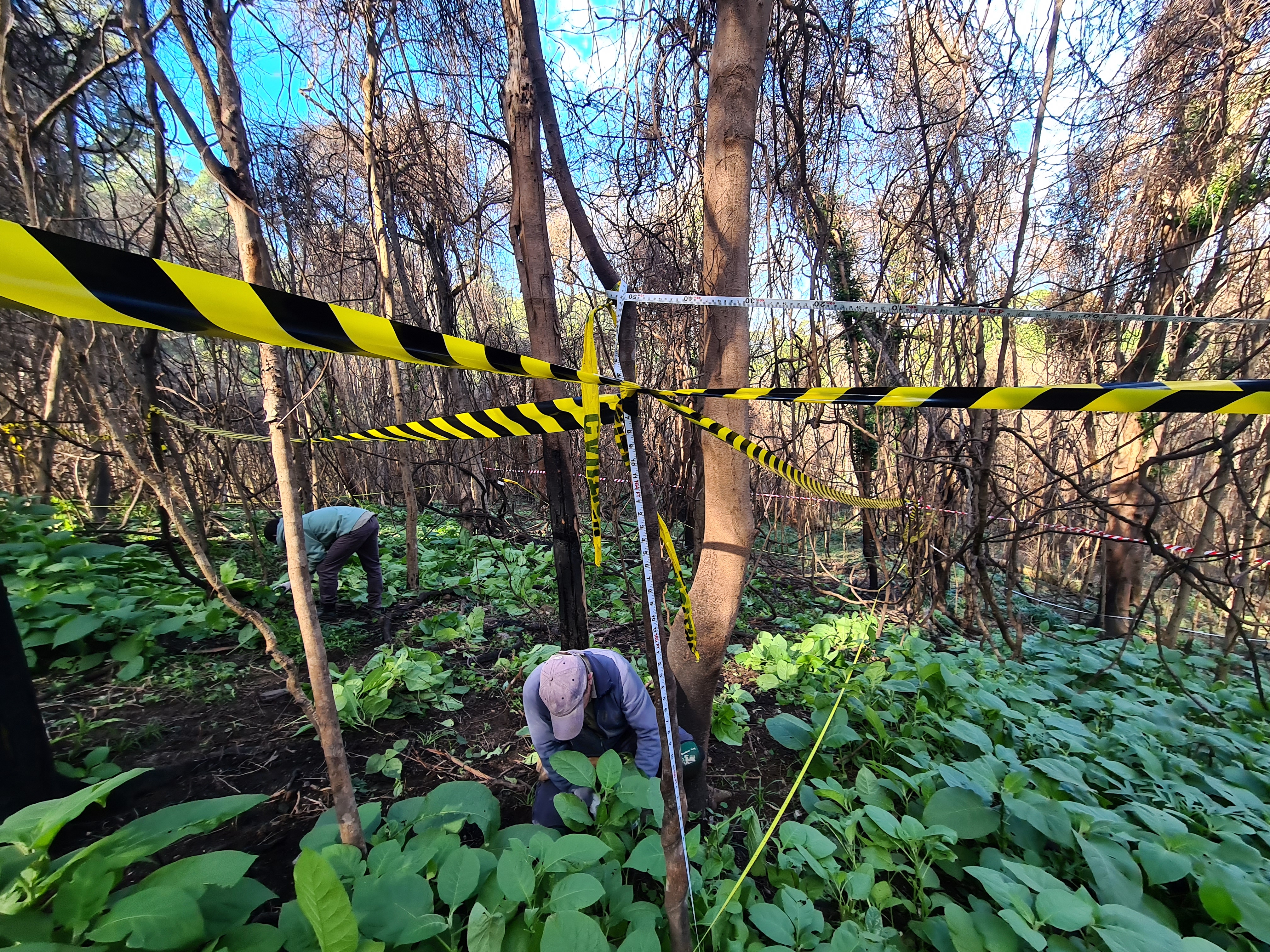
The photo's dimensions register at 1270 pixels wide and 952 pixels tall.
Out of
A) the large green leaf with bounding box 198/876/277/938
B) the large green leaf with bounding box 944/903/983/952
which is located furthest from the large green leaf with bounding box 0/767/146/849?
the large green leaf with bounding box 944/903/983/952

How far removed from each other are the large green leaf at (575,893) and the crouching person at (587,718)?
0.62m

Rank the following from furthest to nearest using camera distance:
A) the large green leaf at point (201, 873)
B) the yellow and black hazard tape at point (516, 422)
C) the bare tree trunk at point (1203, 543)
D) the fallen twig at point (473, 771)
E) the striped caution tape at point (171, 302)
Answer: the bare tree trunk at point (1203, 543) < the fallen twig at point (473, 771) < the yellow and black hazard tape at point (516, 422) < the large green leaf at point (201, 873) < the striped caution tape at point (171, 302)

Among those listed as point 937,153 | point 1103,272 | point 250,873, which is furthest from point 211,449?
point 1103,272

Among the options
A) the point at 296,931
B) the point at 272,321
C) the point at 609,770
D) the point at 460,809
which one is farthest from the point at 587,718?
the point at 272,321

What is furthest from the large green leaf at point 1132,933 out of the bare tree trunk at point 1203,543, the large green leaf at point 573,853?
the bare tree trunk at point 1203,543

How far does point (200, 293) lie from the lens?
0.75 m

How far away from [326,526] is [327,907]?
3.90 metres

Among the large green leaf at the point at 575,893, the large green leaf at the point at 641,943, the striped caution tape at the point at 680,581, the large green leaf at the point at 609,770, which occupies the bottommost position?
the large green leaf at the point at 609,770

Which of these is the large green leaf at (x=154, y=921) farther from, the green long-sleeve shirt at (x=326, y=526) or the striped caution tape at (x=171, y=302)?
the green long-sleeve shirt at (x=326, y=526)

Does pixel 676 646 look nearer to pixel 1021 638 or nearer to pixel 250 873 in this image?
pixel 250 873

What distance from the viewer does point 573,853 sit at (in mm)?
1494

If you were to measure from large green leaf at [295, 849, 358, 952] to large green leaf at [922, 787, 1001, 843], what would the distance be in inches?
75.6

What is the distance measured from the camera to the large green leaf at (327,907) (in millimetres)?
1065

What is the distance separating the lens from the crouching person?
214cm
